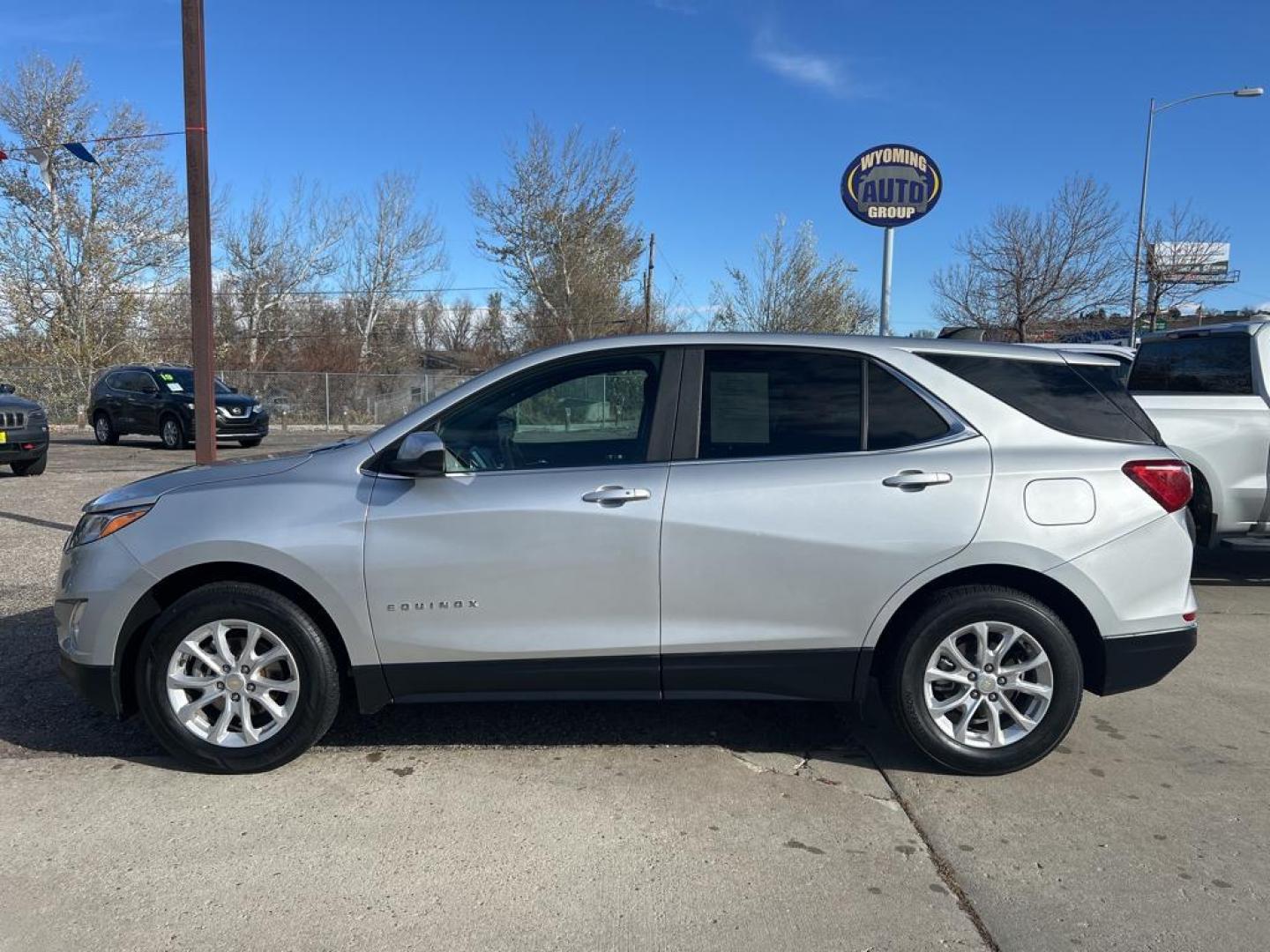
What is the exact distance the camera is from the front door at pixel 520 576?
3412 millimetres

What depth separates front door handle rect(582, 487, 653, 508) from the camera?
3412 mm

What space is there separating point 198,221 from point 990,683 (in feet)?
25.0

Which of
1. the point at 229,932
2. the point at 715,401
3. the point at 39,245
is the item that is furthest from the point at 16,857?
the point at 39,245

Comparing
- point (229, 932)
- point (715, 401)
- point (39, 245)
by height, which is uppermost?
point (39, 245)

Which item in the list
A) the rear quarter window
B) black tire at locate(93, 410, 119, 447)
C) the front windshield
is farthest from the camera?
black tire at locate(93, 410, 119, 447)

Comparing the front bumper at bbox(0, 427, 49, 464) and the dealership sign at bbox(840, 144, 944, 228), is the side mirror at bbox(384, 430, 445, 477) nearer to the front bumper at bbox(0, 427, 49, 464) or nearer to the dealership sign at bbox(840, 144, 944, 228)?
the dealership sign at bbox(840, 144, 944, 228)

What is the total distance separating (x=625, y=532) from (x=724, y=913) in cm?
137

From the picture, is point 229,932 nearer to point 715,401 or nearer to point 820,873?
point 820,873

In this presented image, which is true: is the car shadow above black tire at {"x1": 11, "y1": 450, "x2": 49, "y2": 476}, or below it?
below

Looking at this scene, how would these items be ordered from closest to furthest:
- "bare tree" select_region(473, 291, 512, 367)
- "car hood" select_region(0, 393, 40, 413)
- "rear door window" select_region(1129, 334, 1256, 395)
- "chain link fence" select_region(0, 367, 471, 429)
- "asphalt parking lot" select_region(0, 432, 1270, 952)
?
"asphalt parking lot" select_region(0, 432, 1270, 952) → "rear door window" select_region(1129, 334, 1256, 395) → "car hood" select_region(0, 393, 40, 413) → "chain link fence" select_region(0, 367, 471, 429) → "bare tree" select_region(473, 291, 512, 367)

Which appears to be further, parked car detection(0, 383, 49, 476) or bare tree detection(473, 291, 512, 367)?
bare tree detection(473, 291, 512, 367)

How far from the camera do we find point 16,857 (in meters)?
2.98

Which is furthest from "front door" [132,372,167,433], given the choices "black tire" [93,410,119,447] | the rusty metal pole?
the rusty metal pole

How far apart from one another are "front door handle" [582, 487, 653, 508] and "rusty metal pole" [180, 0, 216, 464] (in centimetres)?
556
